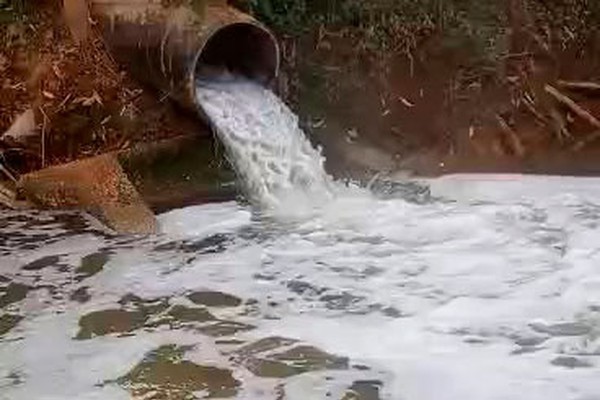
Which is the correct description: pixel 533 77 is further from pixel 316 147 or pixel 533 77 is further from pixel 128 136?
pixel 128 136

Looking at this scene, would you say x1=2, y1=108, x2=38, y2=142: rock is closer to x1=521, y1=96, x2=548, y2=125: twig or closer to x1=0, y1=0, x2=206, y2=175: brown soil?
x1=0, y1=0, x2=206, y2=175: brown soil

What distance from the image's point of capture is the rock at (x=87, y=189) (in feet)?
19.4

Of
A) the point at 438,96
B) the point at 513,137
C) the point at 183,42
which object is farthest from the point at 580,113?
the point at 183,42

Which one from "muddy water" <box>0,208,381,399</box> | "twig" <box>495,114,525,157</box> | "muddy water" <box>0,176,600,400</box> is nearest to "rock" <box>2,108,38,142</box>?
"muddy water" <box>0,176,600,400</box>

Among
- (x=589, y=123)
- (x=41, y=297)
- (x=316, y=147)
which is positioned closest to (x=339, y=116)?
(x=316, y=147)

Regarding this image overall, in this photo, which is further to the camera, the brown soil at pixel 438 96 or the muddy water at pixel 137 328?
the brown soil at pixel 438 96

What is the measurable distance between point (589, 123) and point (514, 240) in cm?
200

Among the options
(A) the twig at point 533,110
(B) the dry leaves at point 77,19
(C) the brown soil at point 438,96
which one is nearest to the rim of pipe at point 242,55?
(C) the brown soil at point 438,96

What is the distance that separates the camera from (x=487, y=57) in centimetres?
723

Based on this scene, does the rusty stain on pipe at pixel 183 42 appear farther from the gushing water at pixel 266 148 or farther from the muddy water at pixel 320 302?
the muddy water at pixel 320 302

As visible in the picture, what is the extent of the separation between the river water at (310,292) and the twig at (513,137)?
0.49m

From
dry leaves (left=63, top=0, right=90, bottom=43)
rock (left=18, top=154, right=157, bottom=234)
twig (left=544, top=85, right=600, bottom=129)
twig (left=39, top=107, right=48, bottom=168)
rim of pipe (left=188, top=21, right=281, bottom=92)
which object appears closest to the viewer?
rock (left=18, top=154, right=157, bottom=234)

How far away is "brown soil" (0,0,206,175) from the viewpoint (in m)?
6.57

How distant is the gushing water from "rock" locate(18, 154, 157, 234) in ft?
1.94
